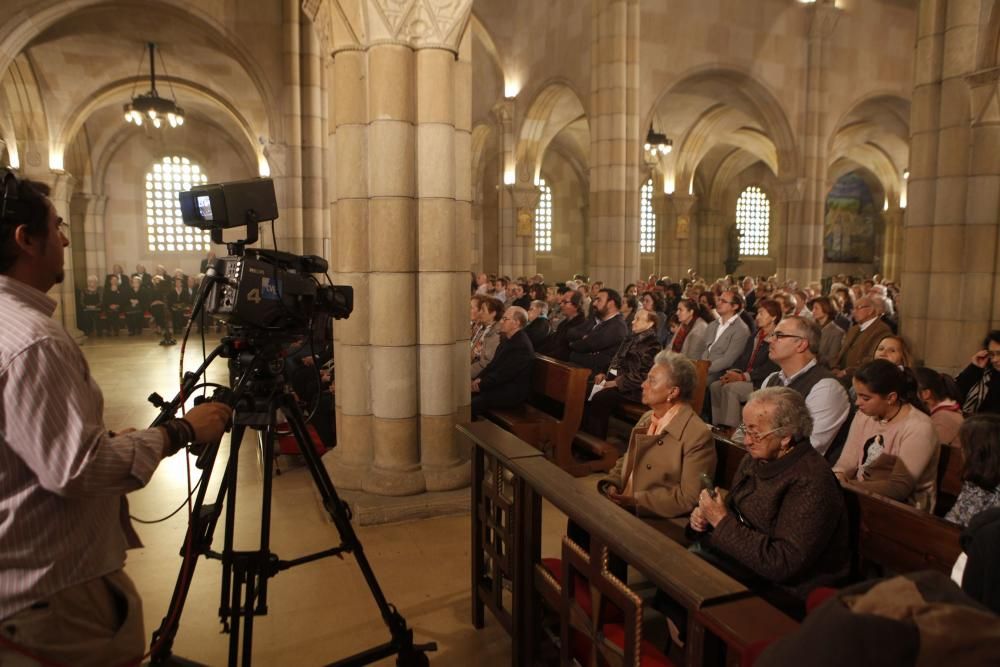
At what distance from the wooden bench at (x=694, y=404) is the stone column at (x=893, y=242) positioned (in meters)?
24.9

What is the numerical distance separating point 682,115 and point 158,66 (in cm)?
1438

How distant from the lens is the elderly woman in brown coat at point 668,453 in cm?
321

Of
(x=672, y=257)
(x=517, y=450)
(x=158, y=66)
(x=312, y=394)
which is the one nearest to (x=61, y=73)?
(x=158, y=66)

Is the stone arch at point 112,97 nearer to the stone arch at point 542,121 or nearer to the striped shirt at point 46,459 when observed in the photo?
the stone arch at point 542,121

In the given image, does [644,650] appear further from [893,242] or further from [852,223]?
[852,223]

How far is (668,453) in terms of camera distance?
331cm

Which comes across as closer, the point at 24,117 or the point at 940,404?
the point at 940,404

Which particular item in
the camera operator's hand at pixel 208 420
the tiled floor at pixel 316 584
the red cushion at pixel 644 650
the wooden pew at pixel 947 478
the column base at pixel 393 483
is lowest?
the tiled floor at pixel 316 584

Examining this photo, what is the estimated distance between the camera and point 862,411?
3492 millimetres

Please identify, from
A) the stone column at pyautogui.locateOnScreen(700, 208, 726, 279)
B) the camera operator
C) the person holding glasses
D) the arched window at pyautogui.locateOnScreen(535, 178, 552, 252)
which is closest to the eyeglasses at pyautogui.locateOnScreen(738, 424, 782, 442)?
the camera operator

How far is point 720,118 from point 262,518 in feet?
70.5

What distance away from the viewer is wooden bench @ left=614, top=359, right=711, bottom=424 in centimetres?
592

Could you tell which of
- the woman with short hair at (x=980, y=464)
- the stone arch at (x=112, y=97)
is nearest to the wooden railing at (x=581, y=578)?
the woman with short hair at (x=980, y=464)

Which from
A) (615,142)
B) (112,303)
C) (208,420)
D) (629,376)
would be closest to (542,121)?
(615,142)
